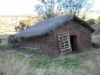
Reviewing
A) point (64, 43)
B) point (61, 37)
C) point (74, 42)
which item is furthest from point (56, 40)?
point (74, 42)

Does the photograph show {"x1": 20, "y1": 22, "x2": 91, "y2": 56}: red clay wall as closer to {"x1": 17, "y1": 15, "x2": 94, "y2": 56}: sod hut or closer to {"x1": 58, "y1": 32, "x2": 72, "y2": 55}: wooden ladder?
{"x1": 17, "y1": 15, "x2": 94, "y2": 56}: sod hut

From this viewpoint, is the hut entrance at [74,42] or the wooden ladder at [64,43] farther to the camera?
the hut entrance at [74,42]

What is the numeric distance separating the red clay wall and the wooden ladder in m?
0.42

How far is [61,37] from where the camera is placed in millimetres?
29359

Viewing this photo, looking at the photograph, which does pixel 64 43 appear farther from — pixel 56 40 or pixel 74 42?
pixel 74 42

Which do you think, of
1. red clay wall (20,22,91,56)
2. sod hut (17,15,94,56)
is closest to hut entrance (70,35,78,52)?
sod hut (17,15,94,56)

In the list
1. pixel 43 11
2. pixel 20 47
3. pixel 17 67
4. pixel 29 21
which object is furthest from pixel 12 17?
pixel 17 67

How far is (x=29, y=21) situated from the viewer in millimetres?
63156

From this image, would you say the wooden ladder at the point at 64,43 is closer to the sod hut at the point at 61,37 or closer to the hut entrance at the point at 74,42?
the sod hut at the point at 61,37

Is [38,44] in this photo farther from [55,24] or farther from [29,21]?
[29,21]

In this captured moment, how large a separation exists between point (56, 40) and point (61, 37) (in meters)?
0.80

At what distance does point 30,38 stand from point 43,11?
93.8 ft

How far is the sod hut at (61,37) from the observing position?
2847 cm

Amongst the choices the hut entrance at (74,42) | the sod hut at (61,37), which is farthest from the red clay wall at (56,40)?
the hut entrance at (74,42)
